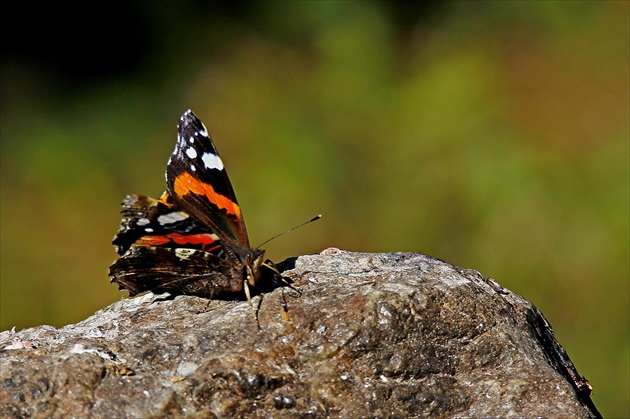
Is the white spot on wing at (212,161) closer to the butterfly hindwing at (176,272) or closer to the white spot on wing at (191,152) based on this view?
the white spot on wing at (191,152)

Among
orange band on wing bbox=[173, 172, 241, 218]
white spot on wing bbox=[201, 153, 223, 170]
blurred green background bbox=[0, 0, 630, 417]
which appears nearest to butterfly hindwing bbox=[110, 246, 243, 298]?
orange band on wing bbox=[173, 172, 241, 218]

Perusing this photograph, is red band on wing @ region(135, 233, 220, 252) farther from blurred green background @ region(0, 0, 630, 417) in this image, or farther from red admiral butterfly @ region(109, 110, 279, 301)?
blurred green background @ region(0, 0, 630, 417)

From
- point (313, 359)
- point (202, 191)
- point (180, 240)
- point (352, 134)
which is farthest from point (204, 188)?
point (352, 134)

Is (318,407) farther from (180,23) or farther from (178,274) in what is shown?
(180,23)

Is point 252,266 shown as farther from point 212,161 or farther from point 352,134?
point 352,134

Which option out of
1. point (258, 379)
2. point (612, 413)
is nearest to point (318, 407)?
point (258, 379)

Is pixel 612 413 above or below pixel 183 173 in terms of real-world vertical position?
below
